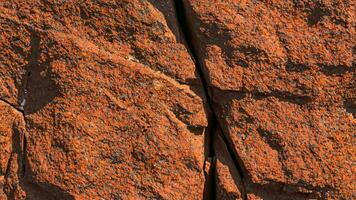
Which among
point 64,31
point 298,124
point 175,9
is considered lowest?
point 298,124

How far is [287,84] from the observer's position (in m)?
1.61

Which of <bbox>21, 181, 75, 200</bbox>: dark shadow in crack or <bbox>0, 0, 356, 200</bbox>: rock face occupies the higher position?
<bbox>0, 0, 356, 200</bbox>: rock face

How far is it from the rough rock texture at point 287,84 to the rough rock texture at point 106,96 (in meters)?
0.11

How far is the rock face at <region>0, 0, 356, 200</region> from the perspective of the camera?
5.25 feet

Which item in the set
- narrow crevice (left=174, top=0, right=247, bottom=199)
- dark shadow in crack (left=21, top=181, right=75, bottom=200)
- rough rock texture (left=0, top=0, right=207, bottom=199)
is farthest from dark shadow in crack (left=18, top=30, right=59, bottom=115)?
narrow crevice (left=174, top=0, right=247, bottom=199)

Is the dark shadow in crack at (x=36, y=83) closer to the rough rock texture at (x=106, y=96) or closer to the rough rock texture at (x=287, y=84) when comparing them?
the rough rock texture at (x=106, y=96)

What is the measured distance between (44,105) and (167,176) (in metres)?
0.43

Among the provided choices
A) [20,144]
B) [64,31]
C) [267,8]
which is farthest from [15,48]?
[267,8]

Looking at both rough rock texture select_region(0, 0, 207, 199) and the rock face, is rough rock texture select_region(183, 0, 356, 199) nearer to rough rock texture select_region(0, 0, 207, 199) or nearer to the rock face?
the rock face

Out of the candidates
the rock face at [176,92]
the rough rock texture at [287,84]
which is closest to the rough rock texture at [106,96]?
the rock face at [176,92]

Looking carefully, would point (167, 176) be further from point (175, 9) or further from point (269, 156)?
point (175, 9)

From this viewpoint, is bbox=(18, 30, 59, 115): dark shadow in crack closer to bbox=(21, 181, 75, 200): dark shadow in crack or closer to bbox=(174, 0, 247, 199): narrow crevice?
bbox=(21, 181, 75, 200): dark shadow in crack

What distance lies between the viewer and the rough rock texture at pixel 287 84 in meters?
1.59

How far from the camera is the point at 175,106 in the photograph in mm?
1633
